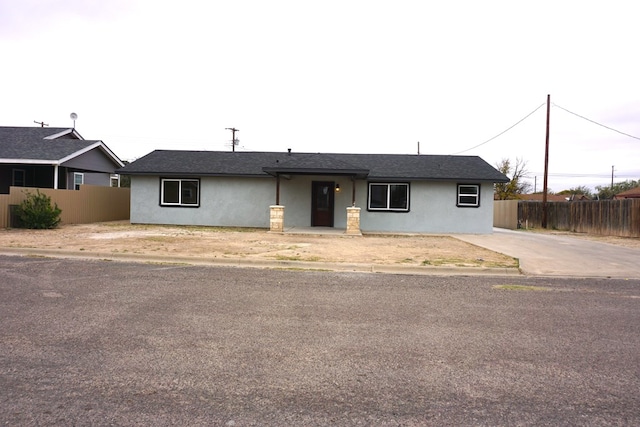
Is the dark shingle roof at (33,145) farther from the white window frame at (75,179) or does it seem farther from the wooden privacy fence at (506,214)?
the wooden privacy fence at (506,214)

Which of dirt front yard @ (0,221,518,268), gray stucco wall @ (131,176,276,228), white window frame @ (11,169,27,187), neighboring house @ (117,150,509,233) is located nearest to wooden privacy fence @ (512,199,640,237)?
neighboring house @ (117,150,509,233)

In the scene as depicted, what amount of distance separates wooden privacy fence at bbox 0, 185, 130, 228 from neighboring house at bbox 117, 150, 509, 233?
1.97 metres

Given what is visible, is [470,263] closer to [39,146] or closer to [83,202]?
[83,202]

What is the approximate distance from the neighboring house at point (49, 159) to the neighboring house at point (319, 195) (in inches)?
123

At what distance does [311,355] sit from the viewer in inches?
178

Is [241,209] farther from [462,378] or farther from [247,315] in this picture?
[462,378]

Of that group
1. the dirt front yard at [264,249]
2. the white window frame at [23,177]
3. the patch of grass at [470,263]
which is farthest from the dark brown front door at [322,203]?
the white window frame at [23,177]

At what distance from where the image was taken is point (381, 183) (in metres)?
22.1

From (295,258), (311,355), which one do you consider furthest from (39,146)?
(311,355)

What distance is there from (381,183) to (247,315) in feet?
55.0

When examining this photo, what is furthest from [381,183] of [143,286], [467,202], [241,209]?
[143,286]

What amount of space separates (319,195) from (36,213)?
39.1 ft

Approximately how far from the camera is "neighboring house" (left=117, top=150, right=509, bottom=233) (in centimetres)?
2177

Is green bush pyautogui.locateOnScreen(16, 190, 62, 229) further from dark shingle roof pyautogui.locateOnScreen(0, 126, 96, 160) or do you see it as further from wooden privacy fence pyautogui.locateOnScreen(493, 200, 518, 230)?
wooden privacy fence pyautogui.locateOnScreen(493, 200, 518, 230)
